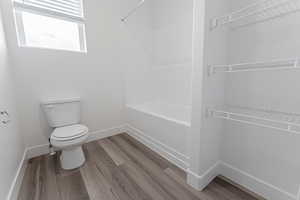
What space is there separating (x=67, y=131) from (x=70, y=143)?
0.62 feet

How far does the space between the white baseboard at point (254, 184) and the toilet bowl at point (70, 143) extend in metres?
1.49

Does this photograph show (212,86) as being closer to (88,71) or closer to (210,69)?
(210,69)

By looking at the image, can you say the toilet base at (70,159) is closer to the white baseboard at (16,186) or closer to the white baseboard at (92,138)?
the white baseboard at (16,186)

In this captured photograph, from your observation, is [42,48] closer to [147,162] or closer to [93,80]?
[93,80]

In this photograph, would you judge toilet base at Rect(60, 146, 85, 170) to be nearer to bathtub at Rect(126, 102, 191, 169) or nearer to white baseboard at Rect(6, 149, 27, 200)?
white baseboard at Rect(6, 149, 27, 200)

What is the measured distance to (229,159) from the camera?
1.28 meters

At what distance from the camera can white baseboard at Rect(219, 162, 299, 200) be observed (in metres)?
1.00

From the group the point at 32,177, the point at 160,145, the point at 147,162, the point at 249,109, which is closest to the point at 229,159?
the point at 249,109

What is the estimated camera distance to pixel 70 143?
1.34 m

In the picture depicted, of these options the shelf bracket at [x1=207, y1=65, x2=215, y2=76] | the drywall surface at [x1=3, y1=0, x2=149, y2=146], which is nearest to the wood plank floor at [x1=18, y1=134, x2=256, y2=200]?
the drywall surface at [x1=3, y1=0, x2=149, y2=146]

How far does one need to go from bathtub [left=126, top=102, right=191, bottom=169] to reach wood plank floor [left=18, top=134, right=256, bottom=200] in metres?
0.12

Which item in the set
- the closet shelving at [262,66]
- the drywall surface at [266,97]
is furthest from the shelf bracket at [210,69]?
the drywall surface at [266,97]

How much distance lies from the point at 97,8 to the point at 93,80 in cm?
104

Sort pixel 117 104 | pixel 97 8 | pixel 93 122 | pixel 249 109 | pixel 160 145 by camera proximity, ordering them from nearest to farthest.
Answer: pixel 249 109 → pixel 160 145 → pixel 97 8 → pixel 93 122 → pixel 117 104
